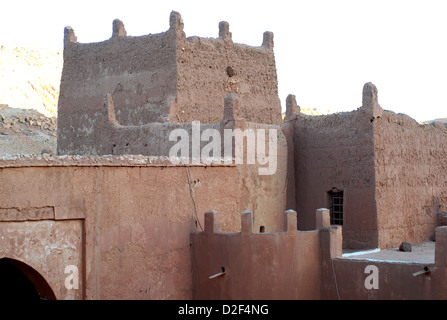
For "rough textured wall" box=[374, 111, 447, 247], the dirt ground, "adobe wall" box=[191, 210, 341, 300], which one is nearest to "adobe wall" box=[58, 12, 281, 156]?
"adobe wall" box=[191, 210, 341, 300]

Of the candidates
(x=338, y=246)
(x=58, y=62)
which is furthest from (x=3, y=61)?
(x=338, y=246)

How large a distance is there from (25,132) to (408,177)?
23915 millimetres

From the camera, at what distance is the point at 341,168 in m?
14.9

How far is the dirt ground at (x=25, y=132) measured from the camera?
99.8 feet

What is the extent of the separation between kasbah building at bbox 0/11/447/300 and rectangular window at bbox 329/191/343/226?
36 millimetres

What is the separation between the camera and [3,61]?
4969 cm

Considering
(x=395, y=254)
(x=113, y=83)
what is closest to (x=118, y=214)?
(x=395, y=254)

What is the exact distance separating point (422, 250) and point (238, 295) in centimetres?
528

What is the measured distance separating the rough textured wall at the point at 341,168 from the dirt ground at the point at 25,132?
16193mm

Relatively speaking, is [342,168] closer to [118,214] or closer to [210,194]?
[210,194]

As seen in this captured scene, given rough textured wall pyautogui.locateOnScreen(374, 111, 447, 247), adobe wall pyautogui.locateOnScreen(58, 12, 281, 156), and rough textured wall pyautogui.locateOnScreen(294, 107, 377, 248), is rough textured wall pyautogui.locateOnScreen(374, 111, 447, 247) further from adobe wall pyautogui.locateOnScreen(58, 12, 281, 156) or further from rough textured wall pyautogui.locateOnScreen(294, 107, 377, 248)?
adobe wall pyautogui.locateOnScreen(58, 12, 281, 156)

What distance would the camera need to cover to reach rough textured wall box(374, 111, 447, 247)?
14.4m

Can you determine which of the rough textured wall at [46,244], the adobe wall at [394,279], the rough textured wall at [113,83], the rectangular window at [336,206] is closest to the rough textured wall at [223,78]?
the rough textured wall at [113,83]

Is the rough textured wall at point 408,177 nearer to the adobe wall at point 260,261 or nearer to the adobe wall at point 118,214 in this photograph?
the adobe wall at point 260,261
